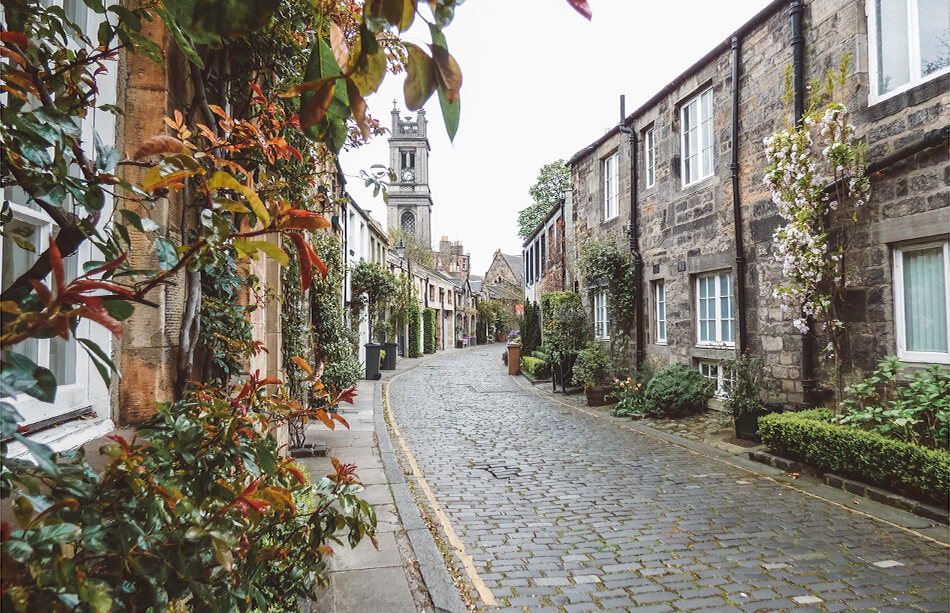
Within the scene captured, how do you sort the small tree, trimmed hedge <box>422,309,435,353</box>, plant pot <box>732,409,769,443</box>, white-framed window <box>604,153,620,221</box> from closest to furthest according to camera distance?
plant pot <box>732,409,769,443</box>
white-framed window <box>604,153,620,221</box>
trimmed hedge <box>422,309,435,353</box>
the small tree

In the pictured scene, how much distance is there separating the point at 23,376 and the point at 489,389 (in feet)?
48.4

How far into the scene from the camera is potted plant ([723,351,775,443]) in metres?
7.78

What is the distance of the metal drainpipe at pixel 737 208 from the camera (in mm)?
8914

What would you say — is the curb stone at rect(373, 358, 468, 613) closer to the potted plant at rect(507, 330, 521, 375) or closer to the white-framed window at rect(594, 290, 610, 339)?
the white-framed window at rect(594, 290, 610, 339)

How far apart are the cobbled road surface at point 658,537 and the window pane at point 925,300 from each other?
7.59ft

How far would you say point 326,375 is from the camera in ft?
26.4

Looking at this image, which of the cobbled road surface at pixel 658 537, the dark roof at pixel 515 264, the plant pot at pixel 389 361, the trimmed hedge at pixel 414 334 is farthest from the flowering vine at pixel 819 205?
the dark roof at pixel 515 264

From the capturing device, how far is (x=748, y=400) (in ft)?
25.6

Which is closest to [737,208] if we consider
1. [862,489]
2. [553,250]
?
[862,489]

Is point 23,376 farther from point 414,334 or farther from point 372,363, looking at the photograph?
point 414,334

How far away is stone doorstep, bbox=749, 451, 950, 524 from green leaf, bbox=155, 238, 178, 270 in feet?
20.7

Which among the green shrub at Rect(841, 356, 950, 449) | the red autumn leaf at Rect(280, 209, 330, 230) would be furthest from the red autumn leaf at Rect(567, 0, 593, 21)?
the green shrub at Rect(841, 356, 950, 449)

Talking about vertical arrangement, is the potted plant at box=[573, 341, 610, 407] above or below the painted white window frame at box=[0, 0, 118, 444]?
below

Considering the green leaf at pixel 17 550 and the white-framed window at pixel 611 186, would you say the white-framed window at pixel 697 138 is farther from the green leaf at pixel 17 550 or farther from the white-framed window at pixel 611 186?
the green leaf at pixel 17 550
